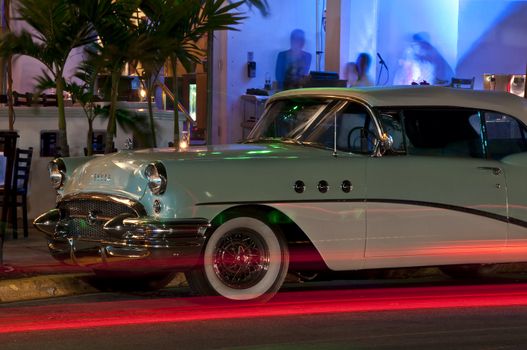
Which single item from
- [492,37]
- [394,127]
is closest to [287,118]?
[394,127]

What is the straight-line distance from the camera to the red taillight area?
6441 millimetres

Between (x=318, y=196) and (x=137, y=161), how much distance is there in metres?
1.46

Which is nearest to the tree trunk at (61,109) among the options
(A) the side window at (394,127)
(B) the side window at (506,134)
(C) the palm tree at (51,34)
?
(C) the palm tree at (51,34)

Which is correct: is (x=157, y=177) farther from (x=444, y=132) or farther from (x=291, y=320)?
(x=444, y=132)

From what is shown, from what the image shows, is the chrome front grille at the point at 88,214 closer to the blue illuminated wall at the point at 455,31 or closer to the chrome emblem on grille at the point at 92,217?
the chrome emblem on grille at the point at 92,217

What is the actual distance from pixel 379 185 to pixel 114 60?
137 inches

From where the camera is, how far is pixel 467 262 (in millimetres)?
7484

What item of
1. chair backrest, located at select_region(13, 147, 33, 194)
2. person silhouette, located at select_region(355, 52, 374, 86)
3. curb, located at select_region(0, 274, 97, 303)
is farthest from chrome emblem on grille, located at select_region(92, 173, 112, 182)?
person silhouette, located at select_region(355, 52, 374, 86)

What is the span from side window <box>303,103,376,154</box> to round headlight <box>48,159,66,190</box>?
211 cm

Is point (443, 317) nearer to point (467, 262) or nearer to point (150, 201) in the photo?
point (467, 262)

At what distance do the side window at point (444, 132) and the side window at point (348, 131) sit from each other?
367 mm

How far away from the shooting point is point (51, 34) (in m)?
8.72

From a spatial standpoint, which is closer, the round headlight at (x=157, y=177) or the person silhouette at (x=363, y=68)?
the round headlight at (x=157, y=177)

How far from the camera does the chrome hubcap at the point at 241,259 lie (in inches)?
267
